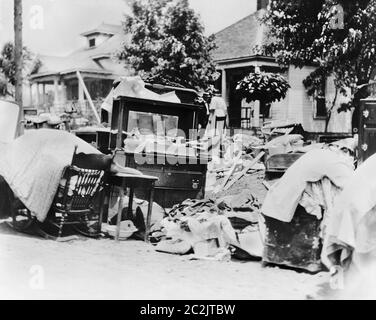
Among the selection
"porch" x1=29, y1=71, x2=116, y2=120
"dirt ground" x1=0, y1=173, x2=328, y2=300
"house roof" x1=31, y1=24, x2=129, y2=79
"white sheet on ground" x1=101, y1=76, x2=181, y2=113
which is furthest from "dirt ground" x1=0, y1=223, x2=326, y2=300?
"house roof" x1=31, y1=24, x2=129, y2=79

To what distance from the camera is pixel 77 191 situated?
25.5ft

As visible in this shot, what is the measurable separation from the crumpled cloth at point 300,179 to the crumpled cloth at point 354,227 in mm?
770

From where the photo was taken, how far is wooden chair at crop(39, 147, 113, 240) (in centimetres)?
767

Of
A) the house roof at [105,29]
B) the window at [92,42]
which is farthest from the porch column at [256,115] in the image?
the window at [92,42]

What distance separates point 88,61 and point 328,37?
879 inches

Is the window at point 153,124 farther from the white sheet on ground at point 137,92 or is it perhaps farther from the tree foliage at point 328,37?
the tree foliage at point 328,37

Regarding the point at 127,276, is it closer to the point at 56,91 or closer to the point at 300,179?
the point at 300,179

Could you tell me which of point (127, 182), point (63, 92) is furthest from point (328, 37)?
point (63, 92)

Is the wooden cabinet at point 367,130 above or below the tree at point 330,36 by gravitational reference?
below

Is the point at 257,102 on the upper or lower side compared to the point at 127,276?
upper

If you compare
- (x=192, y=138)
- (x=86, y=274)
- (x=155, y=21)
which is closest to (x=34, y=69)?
(x=155, y=21)

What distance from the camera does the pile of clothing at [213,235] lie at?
690 cm
